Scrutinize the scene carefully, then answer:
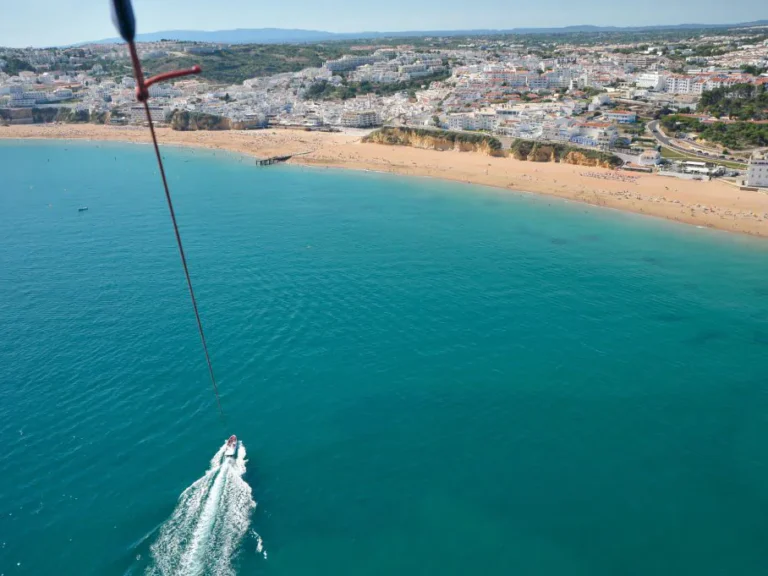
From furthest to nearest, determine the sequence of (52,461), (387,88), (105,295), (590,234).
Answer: (387,88)
(590,234)
(105,295)
(52,461)

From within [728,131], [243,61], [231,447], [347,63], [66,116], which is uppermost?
[243,61]

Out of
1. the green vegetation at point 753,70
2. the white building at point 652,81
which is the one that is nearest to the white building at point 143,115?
the white building at point 652,81

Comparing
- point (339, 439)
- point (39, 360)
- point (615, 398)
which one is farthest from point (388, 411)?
point (39, 360)

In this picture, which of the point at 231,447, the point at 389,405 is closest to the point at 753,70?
the point at 389,405

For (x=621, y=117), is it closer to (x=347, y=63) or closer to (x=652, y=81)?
(x=652, y=81)

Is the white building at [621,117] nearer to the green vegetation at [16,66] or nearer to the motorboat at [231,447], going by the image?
the motorboat at [231,447]

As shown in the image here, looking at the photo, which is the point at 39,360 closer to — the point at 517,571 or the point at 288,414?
the point at 288,414
